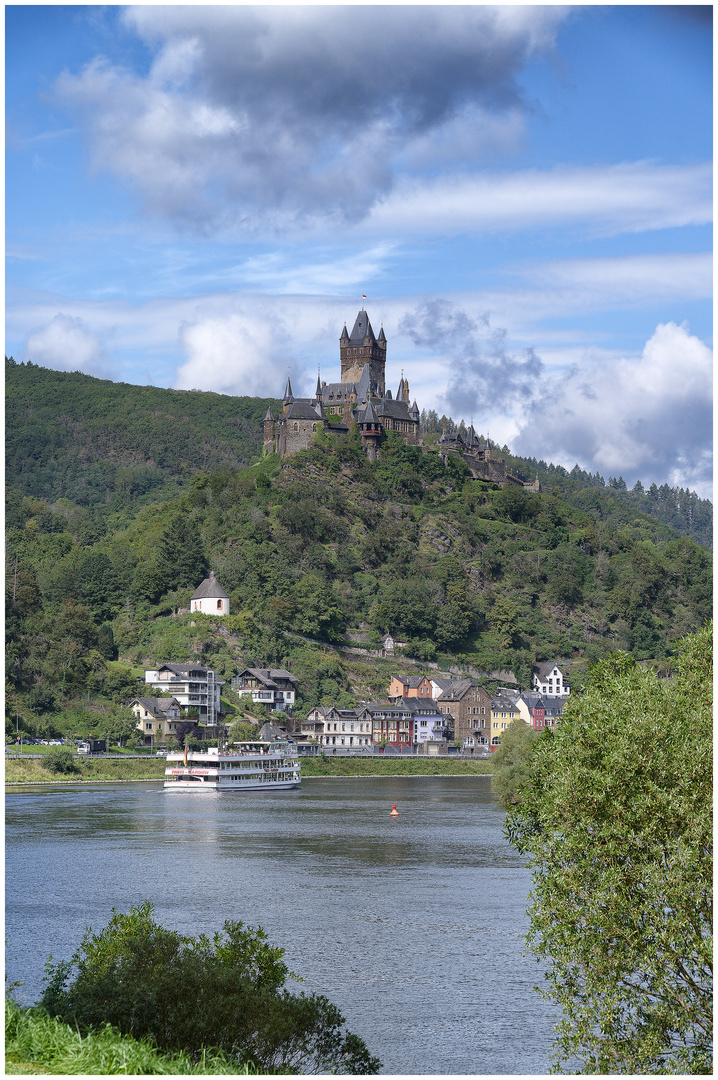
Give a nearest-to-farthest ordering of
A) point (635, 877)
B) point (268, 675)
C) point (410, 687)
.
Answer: point (635, 877) < point (268, 675) < point (410, 687)

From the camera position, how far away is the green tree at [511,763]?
5166 cm

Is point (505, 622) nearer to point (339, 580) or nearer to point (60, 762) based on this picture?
point (339, 580)

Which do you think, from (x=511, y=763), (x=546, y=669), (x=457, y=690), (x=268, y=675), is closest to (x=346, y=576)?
(x=457, y=690)

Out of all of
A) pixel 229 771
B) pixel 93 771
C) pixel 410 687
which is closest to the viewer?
pixel 93 771

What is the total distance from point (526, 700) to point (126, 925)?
94536 millimetres

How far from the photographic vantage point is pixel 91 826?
49.0m

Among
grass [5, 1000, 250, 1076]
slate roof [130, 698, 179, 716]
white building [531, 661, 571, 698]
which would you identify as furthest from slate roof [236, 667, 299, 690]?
grass [5, 1000, 250, 1076]

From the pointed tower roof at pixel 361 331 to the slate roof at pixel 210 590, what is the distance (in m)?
39.9

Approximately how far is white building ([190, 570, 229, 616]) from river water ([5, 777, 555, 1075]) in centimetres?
4437

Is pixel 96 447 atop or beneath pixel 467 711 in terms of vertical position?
atop

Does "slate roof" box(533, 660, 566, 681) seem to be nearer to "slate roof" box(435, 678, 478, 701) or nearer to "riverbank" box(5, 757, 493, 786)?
"slate roof" box(435, 678, 478, 701)

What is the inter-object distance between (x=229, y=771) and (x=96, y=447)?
117812 millimetres

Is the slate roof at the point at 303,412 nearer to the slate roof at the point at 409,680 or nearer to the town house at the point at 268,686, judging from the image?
the slate roof at the point at 409,680

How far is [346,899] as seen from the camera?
1367 inches
